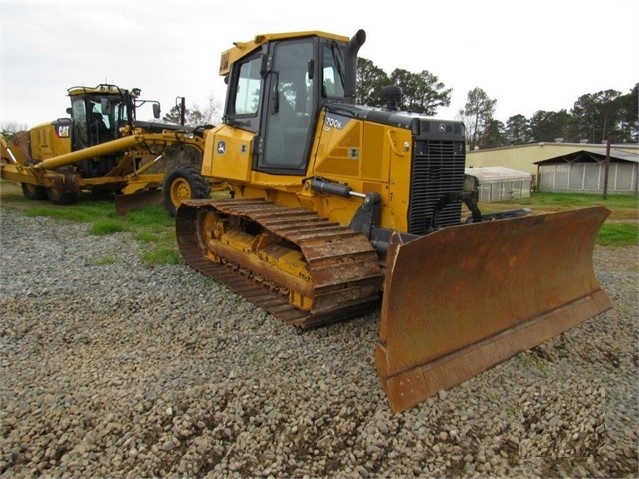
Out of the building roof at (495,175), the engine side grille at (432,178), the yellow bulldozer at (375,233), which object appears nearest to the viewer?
the yellow bulldozer at (375,233)

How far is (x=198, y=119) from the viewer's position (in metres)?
32.1

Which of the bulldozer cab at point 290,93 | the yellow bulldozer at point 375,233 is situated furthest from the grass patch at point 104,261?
the bulldozer cab at point 290,93

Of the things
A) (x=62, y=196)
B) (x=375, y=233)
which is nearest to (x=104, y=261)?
(x=375, y=233)

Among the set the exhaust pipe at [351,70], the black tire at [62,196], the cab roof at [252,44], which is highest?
the cab roof at [252,44]

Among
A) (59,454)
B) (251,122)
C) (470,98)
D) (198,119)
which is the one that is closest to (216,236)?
(251,122)

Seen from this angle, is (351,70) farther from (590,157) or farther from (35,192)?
(590,157)

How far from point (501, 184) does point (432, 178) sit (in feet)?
60.1

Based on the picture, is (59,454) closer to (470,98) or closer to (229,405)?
(229,405)

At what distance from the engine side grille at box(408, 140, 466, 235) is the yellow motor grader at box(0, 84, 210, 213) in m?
6.23

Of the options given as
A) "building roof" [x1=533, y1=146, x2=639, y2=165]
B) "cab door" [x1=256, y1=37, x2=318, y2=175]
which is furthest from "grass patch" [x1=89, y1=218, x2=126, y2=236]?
"building roof" [x1=533, y1=146, x2=639, y2=165]

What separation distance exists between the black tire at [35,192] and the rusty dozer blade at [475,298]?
12757 millimetres

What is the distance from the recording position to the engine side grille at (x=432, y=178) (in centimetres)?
473

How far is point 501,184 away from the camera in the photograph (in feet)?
71.5

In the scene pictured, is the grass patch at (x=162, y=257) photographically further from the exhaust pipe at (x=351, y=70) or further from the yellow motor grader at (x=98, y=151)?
the yellow motor grader at (x=98, y=151)
